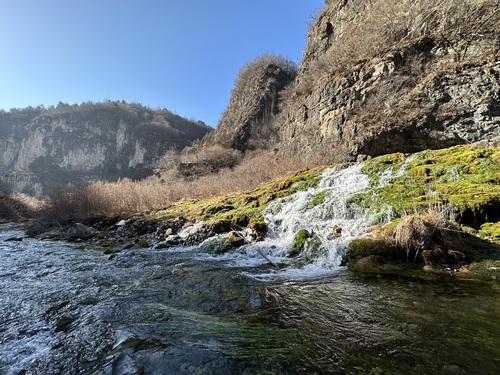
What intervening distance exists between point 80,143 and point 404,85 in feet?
213

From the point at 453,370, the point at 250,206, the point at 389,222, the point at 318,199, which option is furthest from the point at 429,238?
the point at 250,206

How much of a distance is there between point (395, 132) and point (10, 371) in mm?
12276

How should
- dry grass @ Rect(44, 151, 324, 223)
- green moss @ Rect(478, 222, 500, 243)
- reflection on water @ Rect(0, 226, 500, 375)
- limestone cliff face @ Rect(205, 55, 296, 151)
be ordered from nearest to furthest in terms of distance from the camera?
reflection on water @ Rect(0, 226, 500, 375)
green moss @ Rect(478, 222, 500, 243)
dry grass @ Rect(44, 151, 324, 223)
limestone cliff face @ Rect(205, 55, 296, 151)

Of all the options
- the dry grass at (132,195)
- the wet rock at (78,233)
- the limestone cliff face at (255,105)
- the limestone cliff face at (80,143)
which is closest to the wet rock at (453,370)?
the wet rock at (78,233)

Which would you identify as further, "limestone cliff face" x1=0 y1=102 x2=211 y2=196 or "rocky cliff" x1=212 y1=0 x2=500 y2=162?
"limestone cliff face" x1=0 y1=102 x2=211 y2=196

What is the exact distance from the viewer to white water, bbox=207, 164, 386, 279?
519 centimetres

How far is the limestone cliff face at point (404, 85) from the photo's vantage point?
9.83 metres

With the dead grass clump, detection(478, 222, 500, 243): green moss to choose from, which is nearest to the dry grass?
detection(478, 222, 500, 243): green moss

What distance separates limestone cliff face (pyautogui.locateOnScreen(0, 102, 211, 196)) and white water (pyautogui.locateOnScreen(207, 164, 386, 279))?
162 ft

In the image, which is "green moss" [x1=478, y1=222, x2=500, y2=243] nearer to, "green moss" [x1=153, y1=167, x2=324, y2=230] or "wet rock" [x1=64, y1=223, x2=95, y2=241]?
"green moss" [x1=153, y1=167, x2=324, y2=230]

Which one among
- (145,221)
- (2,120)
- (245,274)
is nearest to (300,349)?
(245,274)

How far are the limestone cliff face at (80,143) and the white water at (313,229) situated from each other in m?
49.3

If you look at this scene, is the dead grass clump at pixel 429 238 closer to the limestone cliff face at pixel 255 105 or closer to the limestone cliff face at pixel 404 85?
the limestone cliff face at pixel 404 85

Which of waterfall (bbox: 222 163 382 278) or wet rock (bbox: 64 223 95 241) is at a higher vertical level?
waterfall (bbox: 222 163 382 278)
